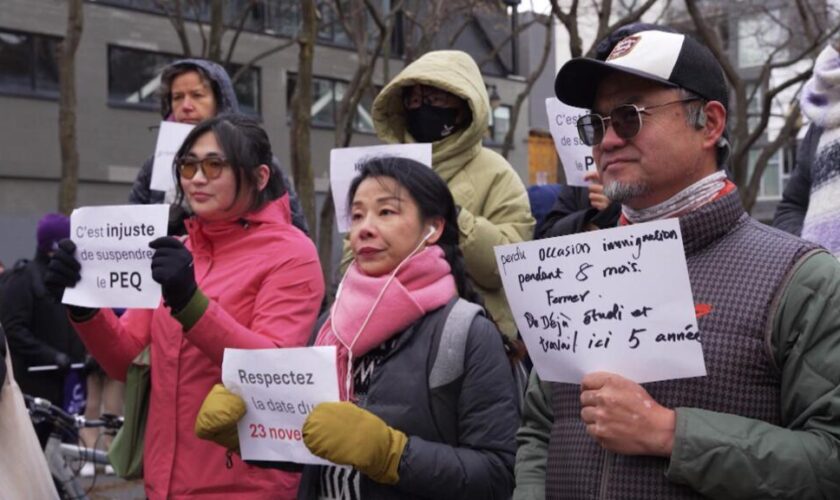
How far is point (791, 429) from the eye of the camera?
82.0 inches

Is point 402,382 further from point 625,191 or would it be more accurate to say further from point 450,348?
point 625,191

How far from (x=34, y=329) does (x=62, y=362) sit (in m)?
0.61

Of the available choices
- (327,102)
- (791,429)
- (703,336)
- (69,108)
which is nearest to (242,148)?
(703,336)

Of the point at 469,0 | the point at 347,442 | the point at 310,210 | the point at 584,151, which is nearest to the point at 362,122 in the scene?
the point at 469,0

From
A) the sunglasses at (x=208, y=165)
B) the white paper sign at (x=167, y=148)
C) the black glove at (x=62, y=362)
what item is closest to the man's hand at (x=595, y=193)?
the sunglasses at (x=208, y=165)

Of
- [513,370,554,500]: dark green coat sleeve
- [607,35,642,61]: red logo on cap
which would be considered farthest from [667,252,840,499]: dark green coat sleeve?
[607,35,642,61]: red logo on cap

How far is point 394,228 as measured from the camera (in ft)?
10.4

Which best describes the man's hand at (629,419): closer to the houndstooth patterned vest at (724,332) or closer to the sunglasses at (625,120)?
the houndstooth patterned vest at (724,332)

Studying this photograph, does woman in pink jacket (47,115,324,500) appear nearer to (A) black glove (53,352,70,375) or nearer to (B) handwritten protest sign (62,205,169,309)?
(B) handwritten protest sign (62,205,169,309)

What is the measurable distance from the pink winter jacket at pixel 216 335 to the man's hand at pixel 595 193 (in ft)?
3.52

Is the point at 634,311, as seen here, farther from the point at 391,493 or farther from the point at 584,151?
the point at 584,151

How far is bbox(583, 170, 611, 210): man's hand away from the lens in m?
3.95

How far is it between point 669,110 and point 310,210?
8783mm

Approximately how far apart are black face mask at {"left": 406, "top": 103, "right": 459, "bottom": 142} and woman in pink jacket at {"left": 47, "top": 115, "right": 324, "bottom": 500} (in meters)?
0.84
